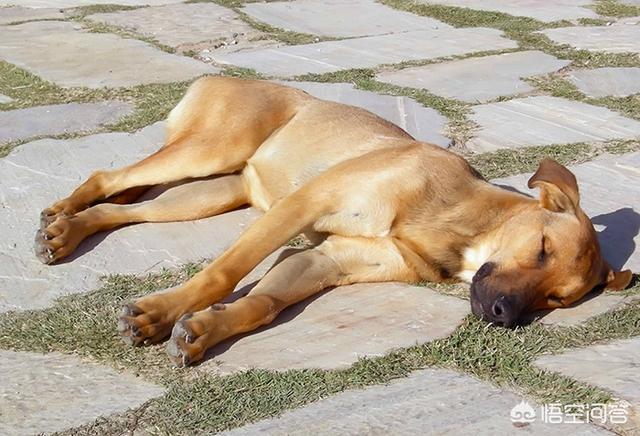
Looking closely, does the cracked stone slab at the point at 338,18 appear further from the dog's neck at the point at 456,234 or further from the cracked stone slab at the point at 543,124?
the dog's neck at the point at 456,234

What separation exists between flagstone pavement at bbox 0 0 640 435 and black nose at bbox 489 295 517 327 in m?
0.18

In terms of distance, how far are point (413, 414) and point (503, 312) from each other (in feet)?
2.47

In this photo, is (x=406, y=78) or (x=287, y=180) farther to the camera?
(x=406, y=78)

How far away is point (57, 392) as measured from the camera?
3602 millimetres

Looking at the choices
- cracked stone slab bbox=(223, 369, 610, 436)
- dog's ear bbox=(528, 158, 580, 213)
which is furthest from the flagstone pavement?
dog's ear bbox=(528, 158, 580, 213)

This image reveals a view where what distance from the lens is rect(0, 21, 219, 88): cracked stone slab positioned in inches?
284

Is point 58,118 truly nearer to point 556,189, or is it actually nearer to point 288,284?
point 288,284

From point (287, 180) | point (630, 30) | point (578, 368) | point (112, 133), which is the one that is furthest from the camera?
point (630, 30)

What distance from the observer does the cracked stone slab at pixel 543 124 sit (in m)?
6.37

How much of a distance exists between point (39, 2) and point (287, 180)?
17.4 ft

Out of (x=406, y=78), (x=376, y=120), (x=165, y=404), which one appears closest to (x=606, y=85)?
(x=406, y=78)

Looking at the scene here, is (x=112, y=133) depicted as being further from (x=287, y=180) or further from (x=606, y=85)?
(x=606, y=85)

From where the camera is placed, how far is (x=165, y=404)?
350 cm

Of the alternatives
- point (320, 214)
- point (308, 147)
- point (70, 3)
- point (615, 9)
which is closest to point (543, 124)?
point (308, 147)
